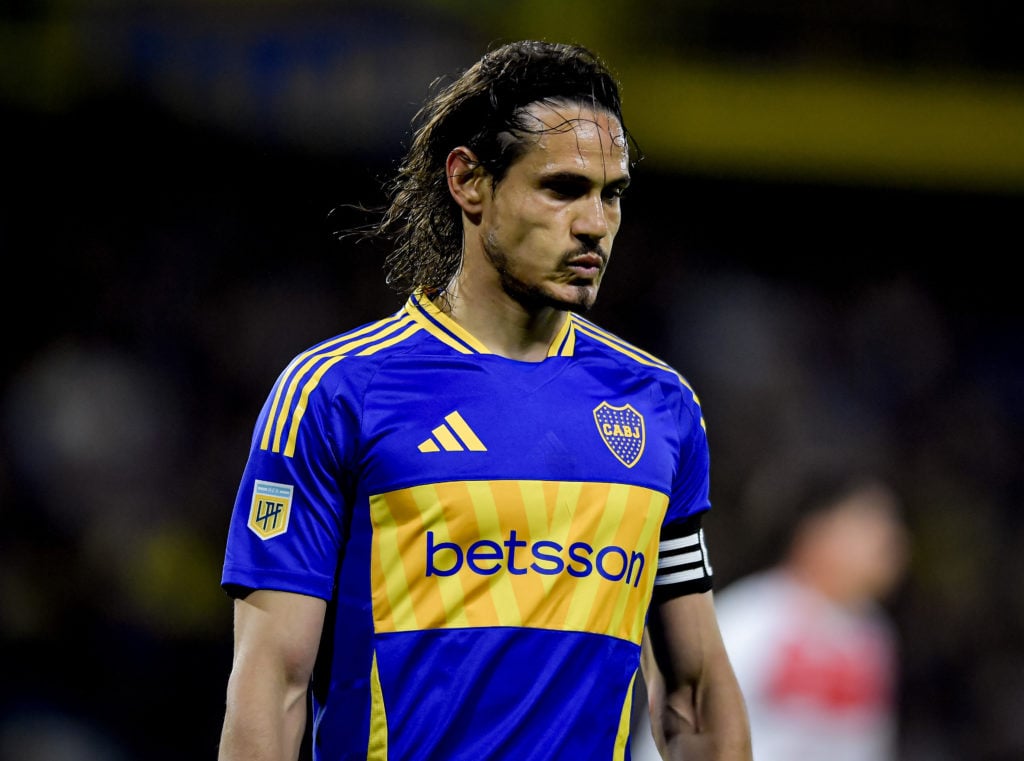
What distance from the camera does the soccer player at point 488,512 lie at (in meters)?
2.44

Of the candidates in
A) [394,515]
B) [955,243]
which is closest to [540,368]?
[394,515]

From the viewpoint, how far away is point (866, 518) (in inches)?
188

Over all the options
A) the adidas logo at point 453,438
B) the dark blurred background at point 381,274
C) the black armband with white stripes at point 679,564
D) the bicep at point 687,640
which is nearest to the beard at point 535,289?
the adidas logo at point 453,438

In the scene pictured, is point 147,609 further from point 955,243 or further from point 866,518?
point 955,243

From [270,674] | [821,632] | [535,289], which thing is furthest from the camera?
[821,632]

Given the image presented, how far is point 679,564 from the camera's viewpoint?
276 cm

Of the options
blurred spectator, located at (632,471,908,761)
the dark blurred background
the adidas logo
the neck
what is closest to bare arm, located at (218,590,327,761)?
the adidas logo

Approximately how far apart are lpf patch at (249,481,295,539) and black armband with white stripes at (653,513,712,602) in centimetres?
69

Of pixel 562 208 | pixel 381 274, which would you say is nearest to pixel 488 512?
pixel 562 208

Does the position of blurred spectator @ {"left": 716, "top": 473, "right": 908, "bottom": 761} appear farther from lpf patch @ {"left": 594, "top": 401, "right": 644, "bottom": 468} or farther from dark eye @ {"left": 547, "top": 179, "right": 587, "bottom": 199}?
dark eye @ {"left": 547, "top": 179, "right": 587, "bottom": 199}

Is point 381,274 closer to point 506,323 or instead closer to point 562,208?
point 506,323

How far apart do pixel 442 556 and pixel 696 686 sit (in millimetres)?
602

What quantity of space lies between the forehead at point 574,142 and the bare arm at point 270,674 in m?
0.83

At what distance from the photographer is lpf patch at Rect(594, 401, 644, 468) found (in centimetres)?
262
